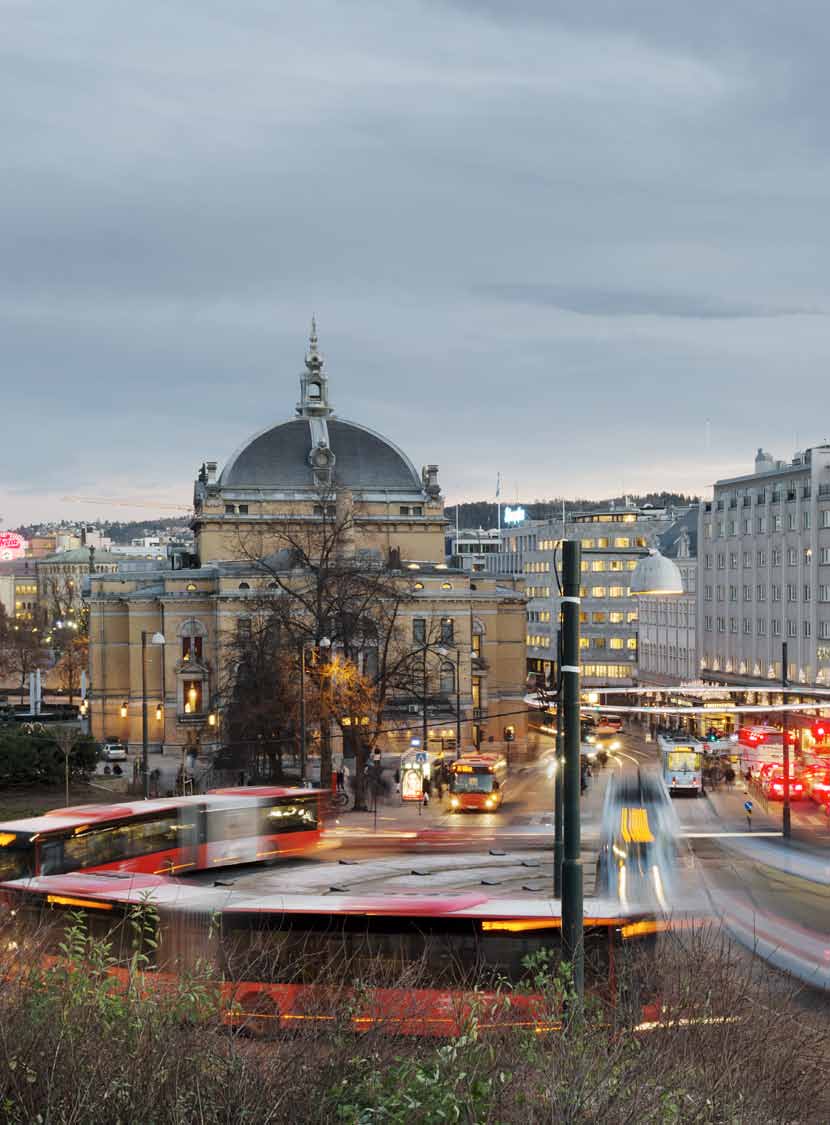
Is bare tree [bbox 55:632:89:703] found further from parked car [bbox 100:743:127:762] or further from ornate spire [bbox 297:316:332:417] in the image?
parked car [bbox 100:743:127:762]

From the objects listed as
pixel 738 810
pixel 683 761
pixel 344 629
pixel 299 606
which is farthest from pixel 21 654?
pixel 738 810

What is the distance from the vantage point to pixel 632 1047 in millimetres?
12656

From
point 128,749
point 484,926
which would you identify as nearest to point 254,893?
point 484,926

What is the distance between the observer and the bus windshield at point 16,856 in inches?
1096

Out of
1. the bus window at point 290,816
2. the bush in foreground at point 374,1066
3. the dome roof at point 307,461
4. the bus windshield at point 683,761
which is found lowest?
the bus windshield at point 683,761

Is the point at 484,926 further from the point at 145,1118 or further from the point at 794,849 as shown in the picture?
the point at 794,849

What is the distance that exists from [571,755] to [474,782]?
1572 inches

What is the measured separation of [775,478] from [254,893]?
7881 cm

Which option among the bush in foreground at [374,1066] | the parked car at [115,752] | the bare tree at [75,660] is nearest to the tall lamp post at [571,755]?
the bush in foreground at [374,1066]

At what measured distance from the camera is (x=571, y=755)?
47.2ft

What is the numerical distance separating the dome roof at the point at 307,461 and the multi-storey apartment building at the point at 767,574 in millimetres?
23279

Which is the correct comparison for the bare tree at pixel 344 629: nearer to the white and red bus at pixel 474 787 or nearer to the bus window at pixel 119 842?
the white and red bus at pixel 474 787

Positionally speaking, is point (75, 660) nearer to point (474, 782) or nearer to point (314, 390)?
point (314, 390)

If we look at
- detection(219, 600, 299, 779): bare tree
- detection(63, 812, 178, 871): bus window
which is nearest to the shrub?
detection(219, 600, 299, 779): bare tree
